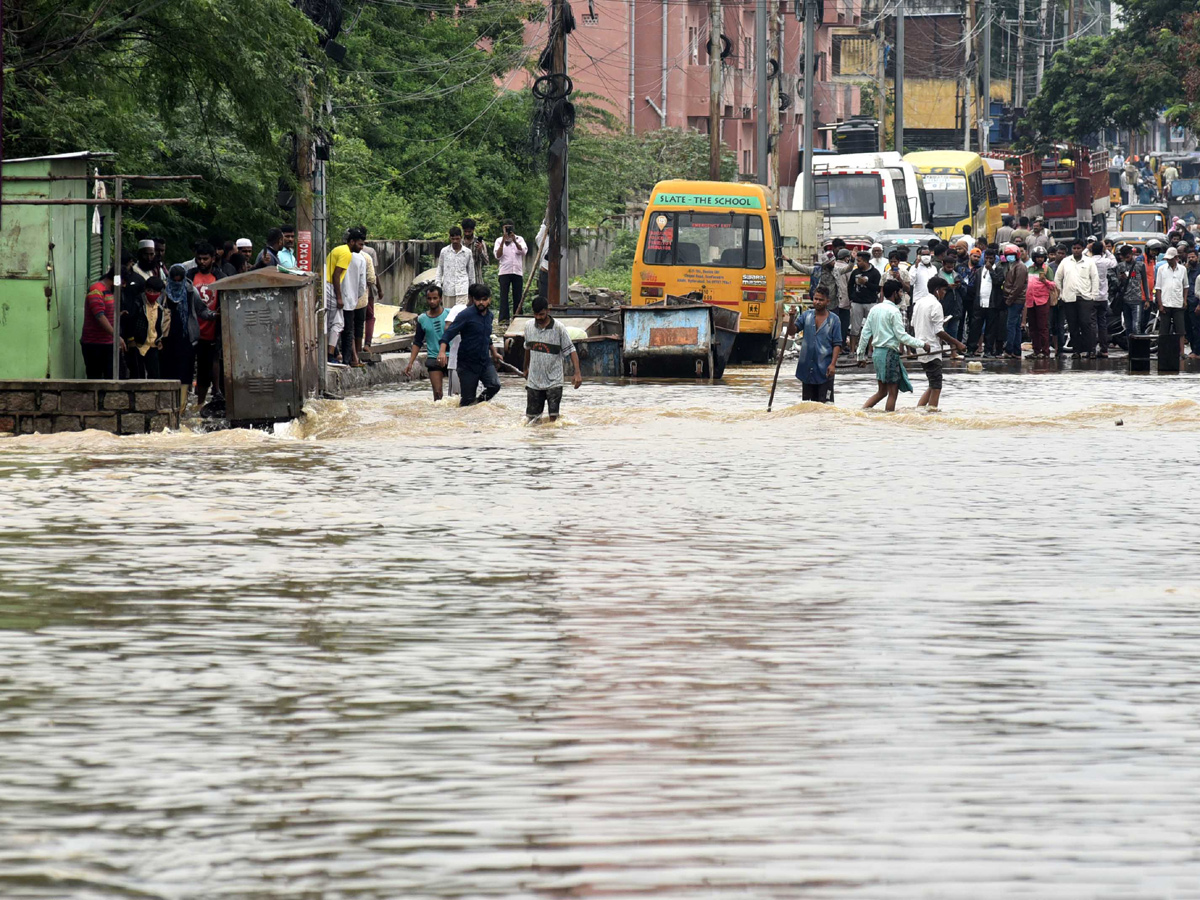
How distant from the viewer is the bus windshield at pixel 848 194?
45000mm

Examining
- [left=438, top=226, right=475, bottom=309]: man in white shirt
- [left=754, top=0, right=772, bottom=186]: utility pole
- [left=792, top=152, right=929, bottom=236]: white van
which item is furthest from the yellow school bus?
[left=792, top=152, right=929, bottom=236]: white van

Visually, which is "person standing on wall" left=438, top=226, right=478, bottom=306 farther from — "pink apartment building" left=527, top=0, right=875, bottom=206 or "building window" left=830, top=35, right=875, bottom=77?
"building window" left=830, top=35, right=875, bottom=77

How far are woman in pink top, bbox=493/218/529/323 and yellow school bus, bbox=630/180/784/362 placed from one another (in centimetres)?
220

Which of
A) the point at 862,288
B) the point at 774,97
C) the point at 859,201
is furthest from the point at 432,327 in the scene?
the point at 774,97

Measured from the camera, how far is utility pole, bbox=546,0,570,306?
107 feet

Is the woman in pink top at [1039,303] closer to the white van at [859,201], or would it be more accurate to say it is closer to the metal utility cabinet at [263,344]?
the white van at [859,201]

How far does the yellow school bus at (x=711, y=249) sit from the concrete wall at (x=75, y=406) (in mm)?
12535

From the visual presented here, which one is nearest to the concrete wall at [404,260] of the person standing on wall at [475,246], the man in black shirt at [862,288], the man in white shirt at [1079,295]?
the person standing on wall at [475,246]

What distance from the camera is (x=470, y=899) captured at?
191 inches

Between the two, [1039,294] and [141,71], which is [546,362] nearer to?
[141,71]

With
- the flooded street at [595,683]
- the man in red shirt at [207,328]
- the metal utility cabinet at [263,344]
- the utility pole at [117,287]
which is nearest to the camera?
the flooded street at [595,683]

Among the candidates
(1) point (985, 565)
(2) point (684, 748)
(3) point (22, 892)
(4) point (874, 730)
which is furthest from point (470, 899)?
(1) point (985, 565)

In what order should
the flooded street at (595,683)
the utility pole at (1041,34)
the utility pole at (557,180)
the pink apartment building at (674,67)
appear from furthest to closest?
1. the utility pole at (1041,34)
2. the pink apartment building at (674,67)
3. the utility pole at (557,180)
4. the flooded street at (595,683)

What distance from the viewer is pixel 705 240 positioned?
29.3 m
